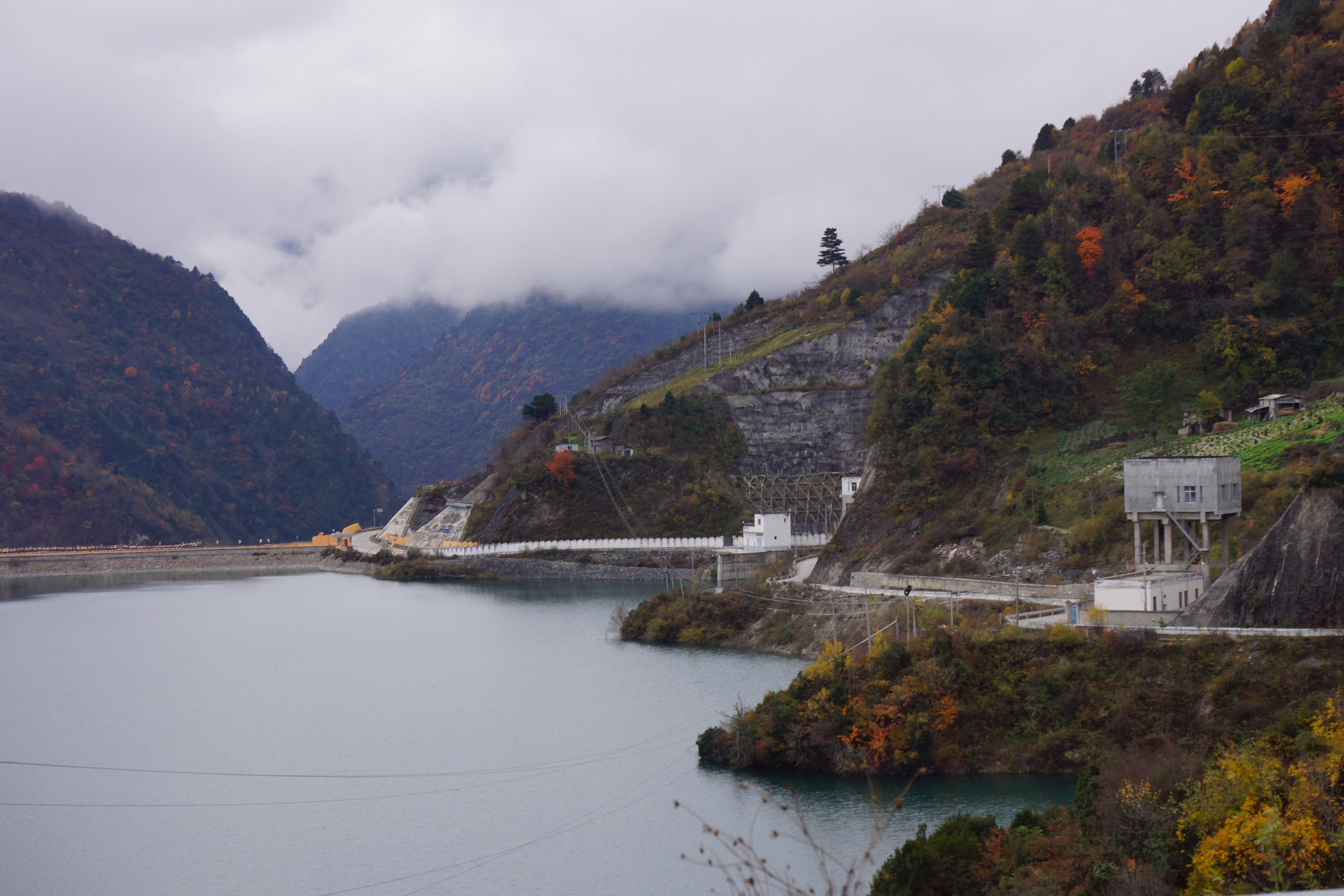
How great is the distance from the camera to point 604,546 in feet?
328

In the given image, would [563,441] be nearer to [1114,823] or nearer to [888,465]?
[888,465]

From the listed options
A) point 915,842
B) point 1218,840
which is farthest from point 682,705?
point 1218,840

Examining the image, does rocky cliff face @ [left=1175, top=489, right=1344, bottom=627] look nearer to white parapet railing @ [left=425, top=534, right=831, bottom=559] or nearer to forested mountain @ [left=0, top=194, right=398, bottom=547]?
white parapet railing @ [left=425, top=534, right=831, bottom=559]

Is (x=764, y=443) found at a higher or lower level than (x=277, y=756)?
higher

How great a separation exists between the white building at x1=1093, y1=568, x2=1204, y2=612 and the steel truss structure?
59.4 metres

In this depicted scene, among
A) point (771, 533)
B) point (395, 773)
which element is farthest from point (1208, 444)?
point (771, 533)

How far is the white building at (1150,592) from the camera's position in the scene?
33.9 m

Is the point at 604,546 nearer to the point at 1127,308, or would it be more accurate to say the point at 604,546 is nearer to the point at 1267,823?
the point at 1127,308

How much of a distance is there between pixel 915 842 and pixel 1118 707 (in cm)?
1061

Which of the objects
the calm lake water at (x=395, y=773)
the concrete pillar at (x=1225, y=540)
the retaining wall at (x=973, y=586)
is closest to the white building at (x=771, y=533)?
the calm lake water at (x=395, y=773)

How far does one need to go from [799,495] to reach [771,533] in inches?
894

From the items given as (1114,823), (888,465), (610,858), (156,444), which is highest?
(156,444)

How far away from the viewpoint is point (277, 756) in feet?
128

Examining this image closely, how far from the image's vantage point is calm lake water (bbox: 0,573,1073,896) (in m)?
27.5
